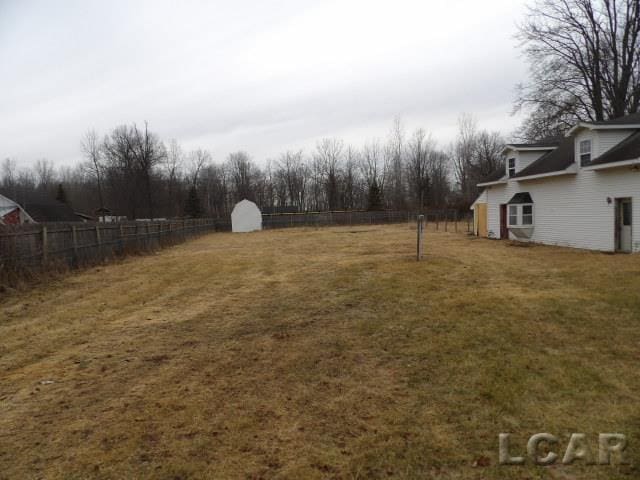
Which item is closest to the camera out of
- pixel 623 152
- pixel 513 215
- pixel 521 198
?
pixel 623 152

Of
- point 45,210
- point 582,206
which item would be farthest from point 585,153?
point 45,210

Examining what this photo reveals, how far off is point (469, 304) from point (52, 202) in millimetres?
50617

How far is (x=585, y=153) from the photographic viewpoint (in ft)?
53.5

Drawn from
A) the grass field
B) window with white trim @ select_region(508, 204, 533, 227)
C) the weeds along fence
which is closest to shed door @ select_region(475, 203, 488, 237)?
window with white trim @ select_region(508, 204, 533, 227)

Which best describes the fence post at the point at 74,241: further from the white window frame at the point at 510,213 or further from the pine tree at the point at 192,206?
the pine tree at the point at 192,206

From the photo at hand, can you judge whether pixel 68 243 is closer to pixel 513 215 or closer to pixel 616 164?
pixel 616 164

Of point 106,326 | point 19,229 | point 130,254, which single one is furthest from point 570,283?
point 130,254

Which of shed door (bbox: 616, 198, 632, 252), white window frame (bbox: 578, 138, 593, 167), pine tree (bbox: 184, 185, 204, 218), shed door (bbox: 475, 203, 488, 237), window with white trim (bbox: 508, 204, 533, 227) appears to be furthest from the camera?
pine tree (bbox: 184, 185, 204, 218)

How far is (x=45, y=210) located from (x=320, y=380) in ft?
157

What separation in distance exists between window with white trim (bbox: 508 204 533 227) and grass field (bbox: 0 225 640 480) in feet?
37.7

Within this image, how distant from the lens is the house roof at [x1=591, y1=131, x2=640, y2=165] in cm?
1369

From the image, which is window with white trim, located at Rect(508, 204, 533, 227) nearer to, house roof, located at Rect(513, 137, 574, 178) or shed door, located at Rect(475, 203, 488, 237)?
house roof, located at Rect(513, 137, 574, 178)

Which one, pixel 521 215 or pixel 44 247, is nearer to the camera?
pixel 44 247

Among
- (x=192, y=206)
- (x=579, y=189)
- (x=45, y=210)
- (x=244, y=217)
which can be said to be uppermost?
(x=192, y=206)
